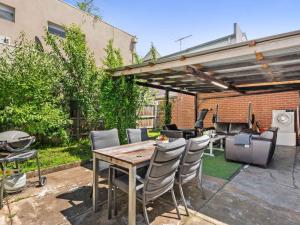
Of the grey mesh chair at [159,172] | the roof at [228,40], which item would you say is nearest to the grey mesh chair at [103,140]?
the grey mesh chair at [159,172]

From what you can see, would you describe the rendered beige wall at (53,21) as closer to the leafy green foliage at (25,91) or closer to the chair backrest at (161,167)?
the leafy green foliage at (25,91)

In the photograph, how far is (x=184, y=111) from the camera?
37.0 feet

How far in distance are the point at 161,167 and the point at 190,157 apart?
68 centimetres

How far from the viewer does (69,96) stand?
6199 mm

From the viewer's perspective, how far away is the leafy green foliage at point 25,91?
4.04 m

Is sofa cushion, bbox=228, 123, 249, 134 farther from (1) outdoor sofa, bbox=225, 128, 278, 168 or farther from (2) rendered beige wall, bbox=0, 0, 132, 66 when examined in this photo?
(2) rendered beige wall, bbox=0, 0, 132, 66

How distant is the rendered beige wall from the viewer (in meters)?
6.70

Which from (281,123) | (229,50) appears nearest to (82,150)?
(229,50)

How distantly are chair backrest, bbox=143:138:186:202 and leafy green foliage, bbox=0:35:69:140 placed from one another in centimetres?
347

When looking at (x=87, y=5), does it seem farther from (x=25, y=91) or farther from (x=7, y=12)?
(x=25, y=91)

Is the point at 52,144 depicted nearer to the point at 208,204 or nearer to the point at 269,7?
the point at 208,204

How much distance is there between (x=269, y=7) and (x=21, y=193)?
7699 millimetres

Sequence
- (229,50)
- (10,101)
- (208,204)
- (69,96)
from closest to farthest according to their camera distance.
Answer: (208,204), (229,50), (10,101), (69,96)

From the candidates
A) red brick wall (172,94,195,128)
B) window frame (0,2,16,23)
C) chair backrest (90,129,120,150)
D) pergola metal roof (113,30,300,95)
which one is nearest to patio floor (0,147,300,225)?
chair backrest (90,129,120,150)
